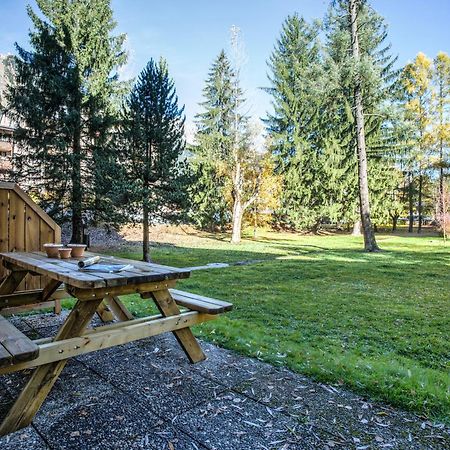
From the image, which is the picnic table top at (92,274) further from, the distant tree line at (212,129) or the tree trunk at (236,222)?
the tree trunk at (236,222)

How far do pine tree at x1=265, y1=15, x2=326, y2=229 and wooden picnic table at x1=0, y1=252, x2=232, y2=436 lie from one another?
1987cm

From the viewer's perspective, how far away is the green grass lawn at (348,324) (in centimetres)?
256

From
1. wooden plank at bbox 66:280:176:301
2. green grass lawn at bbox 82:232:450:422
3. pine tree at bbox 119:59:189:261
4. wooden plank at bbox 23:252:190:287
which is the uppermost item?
pine tree at bbox 119:59:189:261

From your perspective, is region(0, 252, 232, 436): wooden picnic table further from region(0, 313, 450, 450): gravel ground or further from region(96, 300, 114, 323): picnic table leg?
region(96, 300, 114, 323): picnic table leg

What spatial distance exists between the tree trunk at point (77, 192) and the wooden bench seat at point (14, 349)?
30.3 ft

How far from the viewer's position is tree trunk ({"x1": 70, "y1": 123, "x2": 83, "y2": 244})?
10445 mm

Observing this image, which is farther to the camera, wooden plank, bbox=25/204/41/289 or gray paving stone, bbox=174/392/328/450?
wooden plank, bbox=25/204/41/289

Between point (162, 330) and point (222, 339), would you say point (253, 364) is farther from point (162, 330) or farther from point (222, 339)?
point (162, 330)

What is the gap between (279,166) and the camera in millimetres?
22734

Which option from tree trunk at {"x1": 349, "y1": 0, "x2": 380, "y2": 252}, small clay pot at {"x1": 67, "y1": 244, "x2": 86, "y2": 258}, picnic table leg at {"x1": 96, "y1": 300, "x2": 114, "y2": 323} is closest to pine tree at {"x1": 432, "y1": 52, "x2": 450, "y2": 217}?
tree trunk at {"x1": 349, "y1": 0, "x2": 380, "y2": 252}

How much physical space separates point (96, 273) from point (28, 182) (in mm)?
10883

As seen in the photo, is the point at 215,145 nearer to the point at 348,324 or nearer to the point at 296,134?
the point at 296,134

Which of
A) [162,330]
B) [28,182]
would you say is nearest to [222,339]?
[162,330]

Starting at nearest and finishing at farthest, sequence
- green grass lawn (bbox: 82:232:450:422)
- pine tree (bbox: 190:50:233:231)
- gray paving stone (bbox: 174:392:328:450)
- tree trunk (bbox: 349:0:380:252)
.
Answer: gray paving stone (bbox: 174:392:328:450)
green grass lawn (bbox: 82:232:450:422)
tree trunk (bbox: 349:0:380:252)
pine tree (bbox: 190:50:233:231)
